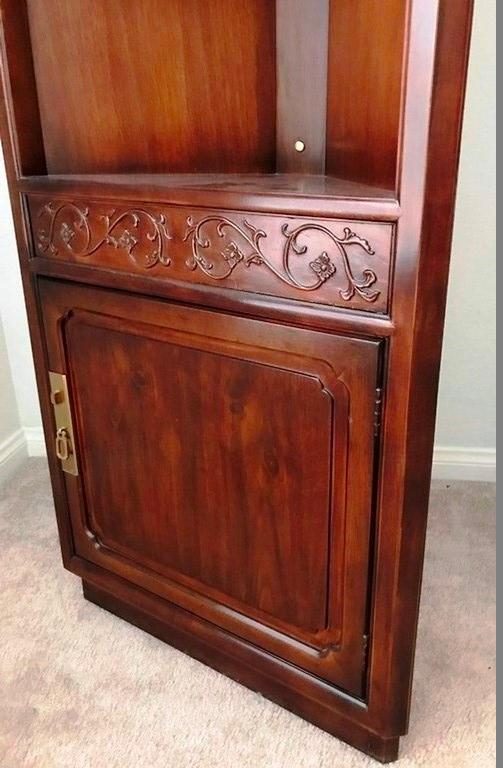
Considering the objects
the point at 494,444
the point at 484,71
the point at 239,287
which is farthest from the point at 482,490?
the point at 239,287

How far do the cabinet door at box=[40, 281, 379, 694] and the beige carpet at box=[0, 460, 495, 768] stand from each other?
141 millimetres

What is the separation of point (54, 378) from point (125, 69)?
549 mm

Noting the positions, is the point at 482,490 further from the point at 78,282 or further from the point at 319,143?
the point at 78,282

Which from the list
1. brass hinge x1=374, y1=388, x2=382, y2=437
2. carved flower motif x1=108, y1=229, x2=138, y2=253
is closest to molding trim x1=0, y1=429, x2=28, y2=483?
carved flower motif x1=108, y1=229, x2=138, y2=253

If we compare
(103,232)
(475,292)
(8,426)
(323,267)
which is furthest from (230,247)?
(8,426)

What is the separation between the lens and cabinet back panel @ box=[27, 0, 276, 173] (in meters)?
1.05

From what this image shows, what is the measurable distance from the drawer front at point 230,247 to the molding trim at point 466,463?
44.6 inches

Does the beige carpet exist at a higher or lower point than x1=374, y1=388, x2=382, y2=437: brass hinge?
lower

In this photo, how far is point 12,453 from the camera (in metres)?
2.03

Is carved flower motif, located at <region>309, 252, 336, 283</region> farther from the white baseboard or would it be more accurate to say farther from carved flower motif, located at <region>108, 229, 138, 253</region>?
the white baseboard

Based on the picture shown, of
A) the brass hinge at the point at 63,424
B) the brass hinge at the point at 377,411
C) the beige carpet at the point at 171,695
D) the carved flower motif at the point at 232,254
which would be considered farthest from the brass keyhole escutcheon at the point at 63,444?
the brass hinge at the point at 377,411

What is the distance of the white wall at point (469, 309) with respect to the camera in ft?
4.93

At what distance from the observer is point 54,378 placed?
4.09 feet

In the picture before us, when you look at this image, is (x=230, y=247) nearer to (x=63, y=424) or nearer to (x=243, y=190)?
(x=243, y=190)
